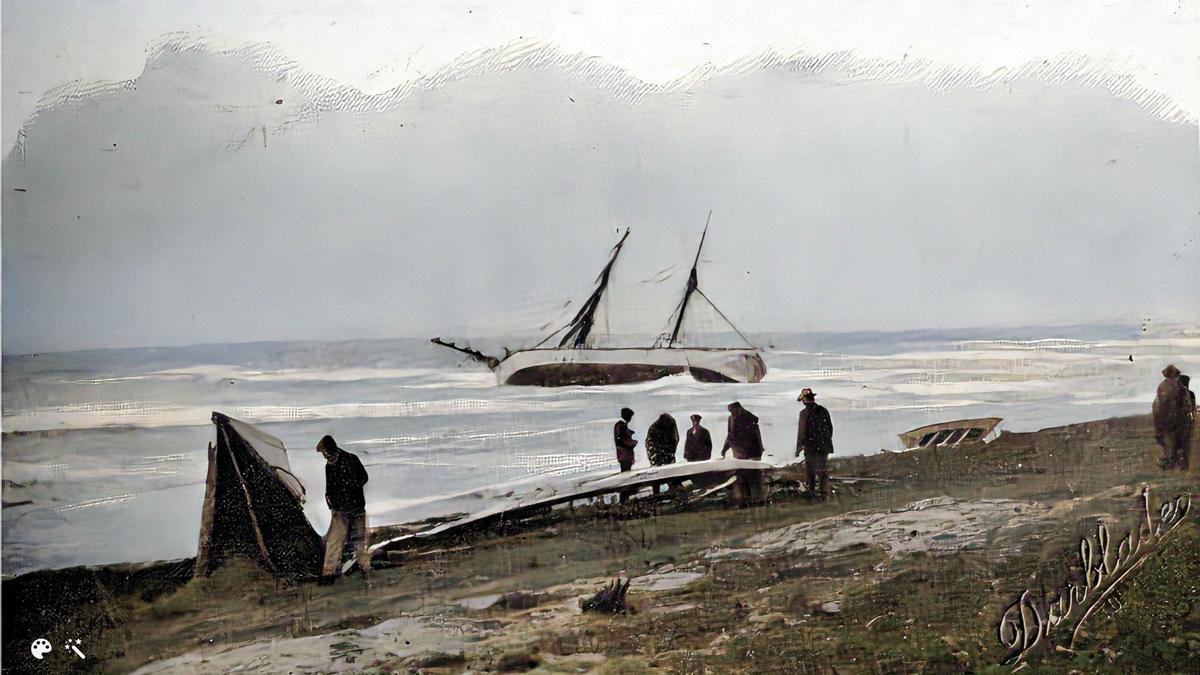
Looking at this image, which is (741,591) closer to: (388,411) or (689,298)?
(689,298)

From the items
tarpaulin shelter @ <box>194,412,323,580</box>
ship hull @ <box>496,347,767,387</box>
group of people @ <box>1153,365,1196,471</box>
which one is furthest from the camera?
group of people @ <box>1153,365,1196,471</box>

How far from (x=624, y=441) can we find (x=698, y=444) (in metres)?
0.30

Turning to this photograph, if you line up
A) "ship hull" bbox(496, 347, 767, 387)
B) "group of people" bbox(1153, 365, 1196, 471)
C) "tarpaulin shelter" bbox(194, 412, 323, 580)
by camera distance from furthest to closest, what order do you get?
"group of people" bbox(1153, 365, 1196, 471), "ship hull" bbox(496, 347, 767, 387), "tarpaulin shelter" bbox(194, 412, 323, 580)

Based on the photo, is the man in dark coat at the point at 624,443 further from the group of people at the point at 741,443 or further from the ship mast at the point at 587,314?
the ship mast at the point at 587,314

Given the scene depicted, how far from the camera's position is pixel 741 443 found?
3852 mm

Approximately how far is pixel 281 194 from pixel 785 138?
2.02 metres

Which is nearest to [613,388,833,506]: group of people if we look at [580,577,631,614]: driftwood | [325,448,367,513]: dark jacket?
[580,577,631,614]: driftwood

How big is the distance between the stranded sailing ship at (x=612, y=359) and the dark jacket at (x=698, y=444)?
0.22 meters

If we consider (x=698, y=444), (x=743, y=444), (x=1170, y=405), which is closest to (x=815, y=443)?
(x=743, y=444)

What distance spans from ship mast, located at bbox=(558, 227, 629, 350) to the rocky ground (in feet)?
2.26

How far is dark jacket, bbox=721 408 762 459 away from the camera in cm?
385

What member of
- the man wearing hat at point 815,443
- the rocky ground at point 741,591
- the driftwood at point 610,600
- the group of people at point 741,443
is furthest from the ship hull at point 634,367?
the driftwood at point 610,600

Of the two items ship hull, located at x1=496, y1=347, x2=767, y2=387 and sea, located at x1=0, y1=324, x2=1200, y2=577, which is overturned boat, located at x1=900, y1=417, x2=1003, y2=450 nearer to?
sea, located at x1=0, y1=324, x2=1200, y2=577

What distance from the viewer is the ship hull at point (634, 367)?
3793 mm
